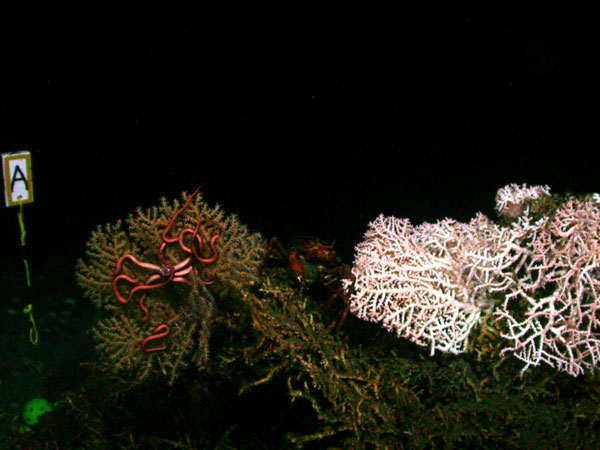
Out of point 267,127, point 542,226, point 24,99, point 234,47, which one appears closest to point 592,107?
point 542,226

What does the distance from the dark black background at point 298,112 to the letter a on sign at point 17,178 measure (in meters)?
0.05

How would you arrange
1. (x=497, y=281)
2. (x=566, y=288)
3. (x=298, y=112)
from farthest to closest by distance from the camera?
(x=298, y=112), (x=497, y=281), (x=566, y=288)

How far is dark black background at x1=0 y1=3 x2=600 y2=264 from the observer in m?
1.75

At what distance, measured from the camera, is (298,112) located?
2045mm

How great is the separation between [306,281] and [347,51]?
0.94 metres

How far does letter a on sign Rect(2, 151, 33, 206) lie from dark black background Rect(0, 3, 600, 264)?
0.15 feet

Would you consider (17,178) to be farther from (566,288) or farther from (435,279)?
(566,288)

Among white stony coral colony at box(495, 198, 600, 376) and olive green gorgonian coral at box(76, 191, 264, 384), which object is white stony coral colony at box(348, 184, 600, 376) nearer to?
white stony coral colony at box(495, 198, 600, 376)

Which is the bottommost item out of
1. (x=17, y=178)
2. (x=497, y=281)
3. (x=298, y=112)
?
(x=497, y=281)

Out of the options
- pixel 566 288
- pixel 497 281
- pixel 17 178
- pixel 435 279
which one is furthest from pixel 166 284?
pixel 566 288

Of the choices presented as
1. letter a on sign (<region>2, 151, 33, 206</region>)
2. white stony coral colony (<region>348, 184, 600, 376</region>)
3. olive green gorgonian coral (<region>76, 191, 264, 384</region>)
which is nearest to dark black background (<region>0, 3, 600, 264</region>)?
letter a on sign (<region>2, 151, 33, 206</region>)

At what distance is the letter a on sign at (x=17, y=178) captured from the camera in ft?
5.59

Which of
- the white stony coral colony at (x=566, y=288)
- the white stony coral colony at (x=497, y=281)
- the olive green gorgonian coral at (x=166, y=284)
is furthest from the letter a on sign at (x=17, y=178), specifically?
the white stony coral colony at (x=566, y=288)

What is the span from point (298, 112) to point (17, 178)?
111cm
